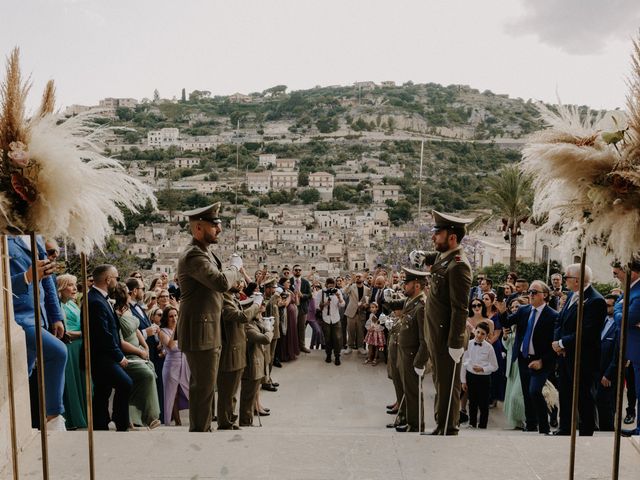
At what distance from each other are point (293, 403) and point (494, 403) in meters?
2.50

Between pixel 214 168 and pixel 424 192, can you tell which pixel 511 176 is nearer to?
pixel 424 192

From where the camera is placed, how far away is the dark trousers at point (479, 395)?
5816mm

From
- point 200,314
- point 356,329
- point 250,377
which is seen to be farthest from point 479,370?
point 356,329

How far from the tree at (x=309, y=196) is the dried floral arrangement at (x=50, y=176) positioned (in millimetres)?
76833

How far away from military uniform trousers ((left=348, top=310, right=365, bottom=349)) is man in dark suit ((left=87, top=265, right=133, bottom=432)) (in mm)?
5795

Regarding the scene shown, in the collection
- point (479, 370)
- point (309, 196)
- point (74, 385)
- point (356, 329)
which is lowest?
point (309, 196)

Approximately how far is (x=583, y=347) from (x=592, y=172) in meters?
3.17

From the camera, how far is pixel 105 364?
14.9 ft

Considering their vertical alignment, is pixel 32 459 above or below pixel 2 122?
below

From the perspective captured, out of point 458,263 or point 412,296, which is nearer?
point 458,263

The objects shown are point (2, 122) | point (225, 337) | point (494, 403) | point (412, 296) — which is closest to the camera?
point (2, 122)

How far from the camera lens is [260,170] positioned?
3605 inches

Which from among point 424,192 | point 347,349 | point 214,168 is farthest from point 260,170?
point 347,349

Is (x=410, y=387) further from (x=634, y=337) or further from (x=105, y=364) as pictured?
(x=105, y=364)
